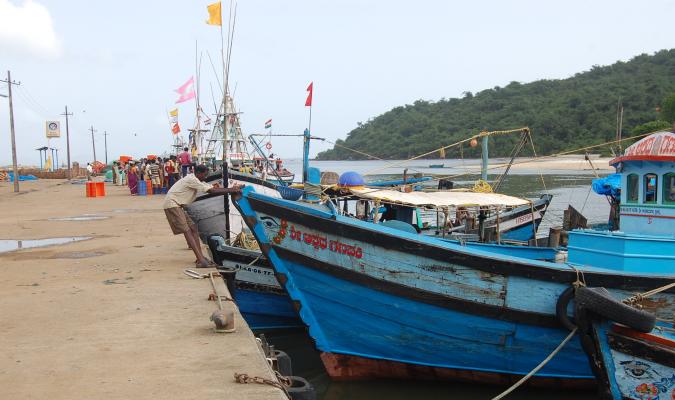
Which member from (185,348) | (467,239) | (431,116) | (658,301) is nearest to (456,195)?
(467,239)

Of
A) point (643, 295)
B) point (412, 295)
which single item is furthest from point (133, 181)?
point (643, 295)

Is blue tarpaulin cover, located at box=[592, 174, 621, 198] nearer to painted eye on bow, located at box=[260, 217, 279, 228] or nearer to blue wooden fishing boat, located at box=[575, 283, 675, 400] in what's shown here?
blue wooden fishing boat, located at box=[575, 283, 675, 400]

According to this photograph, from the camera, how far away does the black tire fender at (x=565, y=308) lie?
6203mm

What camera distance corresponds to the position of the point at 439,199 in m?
8.38

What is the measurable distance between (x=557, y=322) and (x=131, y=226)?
10142 millimetres

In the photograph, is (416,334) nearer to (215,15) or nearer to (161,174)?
(215,15)

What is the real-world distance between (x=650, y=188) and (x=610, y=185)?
→ 15.8 feet

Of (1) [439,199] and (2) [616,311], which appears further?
(1) [439,199]

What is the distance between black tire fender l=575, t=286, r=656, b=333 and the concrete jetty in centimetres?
307

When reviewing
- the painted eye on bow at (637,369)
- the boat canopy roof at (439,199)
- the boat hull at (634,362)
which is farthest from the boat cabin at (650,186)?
the painted eye on bow at (637,369)

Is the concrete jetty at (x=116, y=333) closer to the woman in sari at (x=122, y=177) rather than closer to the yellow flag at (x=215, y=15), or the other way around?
the yellow flag at (x=215, y=15)

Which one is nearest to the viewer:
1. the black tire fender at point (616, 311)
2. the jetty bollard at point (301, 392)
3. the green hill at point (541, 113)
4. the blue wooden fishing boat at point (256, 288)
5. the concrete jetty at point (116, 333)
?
the concrete jetty at point (116, 333)

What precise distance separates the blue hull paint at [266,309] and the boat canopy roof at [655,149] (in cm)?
519

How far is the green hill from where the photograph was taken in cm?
6106
